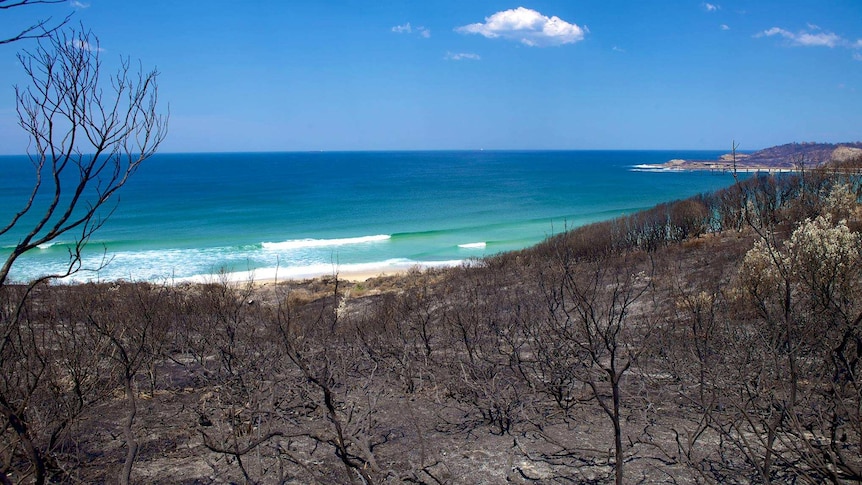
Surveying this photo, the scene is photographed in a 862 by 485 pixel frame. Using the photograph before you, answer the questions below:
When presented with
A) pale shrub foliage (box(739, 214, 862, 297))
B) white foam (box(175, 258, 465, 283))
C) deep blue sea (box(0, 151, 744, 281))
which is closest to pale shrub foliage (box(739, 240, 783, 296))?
pale shrub foliage (box(739, 214, 862, 297))

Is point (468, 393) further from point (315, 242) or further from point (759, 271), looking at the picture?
point (315, 242)

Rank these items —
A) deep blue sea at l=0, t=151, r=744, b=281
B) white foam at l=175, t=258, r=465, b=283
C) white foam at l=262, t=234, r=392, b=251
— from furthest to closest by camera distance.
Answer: white foam at l=262, t=234, r=392, b=251 → deep blue sea at l=0, t=151, r=744, b=281 → white foam at l=175, t=258, r=465, b=283

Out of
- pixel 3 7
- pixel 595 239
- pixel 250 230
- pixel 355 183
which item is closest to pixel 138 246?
pixel 250 230

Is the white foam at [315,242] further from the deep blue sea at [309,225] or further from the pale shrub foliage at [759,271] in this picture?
the pale shrub foliage at [759,271]

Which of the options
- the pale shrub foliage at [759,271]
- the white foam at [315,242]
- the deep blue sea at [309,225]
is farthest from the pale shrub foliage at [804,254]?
the white foam at [315,242]

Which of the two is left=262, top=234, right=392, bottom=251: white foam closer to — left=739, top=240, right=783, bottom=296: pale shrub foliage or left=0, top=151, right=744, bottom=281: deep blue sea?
left=0, top=151, right=744, bottom=281: deep blue sea

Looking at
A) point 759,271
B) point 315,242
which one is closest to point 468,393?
point 759,271

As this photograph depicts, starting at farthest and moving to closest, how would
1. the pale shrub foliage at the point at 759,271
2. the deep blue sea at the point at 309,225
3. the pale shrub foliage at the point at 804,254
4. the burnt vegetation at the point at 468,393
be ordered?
the deep blue sea at the point at 309,225
the pale shrub foliage at the point at 759,271
the pale shrub foliage at the point at 804,254
the burnt vegetation at the point at 468,393
